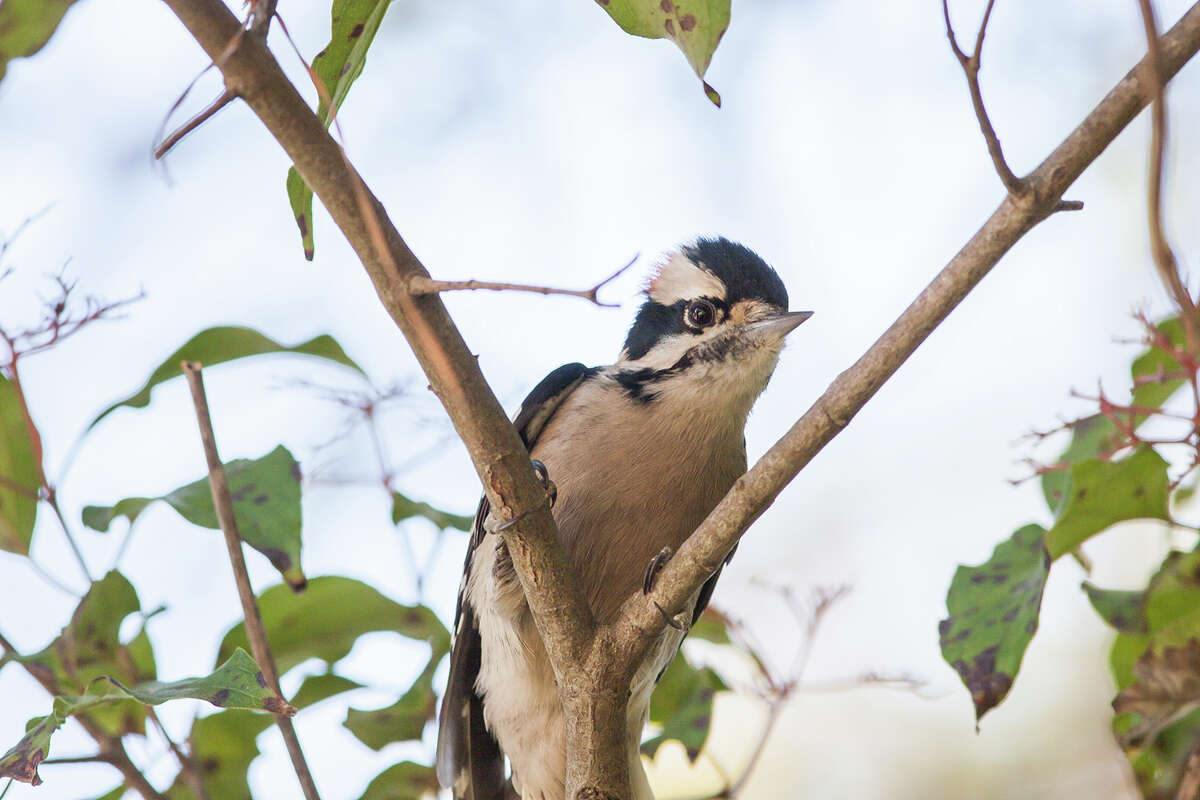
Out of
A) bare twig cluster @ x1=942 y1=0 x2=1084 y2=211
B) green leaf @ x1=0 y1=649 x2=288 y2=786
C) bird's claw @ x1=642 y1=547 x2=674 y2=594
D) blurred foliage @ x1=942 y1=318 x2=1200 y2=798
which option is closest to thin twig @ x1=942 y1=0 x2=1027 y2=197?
bare twig cluster @ x1=942 y1=0 x2=1084 y2=211

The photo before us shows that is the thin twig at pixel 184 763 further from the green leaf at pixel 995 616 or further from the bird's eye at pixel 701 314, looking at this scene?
the bird's eye at pixel 701 314

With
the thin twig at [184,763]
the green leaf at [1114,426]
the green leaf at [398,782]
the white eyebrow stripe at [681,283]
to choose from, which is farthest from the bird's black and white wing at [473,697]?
the green leaf at [1114,426]

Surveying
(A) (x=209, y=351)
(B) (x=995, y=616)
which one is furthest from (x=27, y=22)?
(B) (x=995, y=616)

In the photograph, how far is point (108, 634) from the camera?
2.49 m

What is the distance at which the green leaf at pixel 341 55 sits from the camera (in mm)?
1924

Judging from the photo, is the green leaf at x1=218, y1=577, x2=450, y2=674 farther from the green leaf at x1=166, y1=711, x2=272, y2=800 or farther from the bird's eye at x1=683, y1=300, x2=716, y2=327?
the bird's eye at x1=683, y1=300, x2=716, y2=327

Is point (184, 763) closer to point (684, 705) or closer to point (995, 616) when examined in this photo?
point (684, 705)

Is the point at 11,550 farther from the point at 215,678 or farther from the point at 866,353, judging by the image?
the point at 866,353

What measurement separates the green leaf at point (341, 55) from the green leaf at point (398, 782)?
136cm

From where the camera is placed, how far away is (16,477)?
8.37 feet

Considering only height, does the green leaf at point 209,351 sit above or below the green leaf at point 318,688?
above

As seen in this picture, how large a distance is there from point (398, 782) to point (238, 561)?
0.84m

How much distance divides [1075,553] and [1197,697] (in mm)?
549

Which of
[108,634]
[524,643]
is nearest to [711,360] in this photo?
[524,643]
